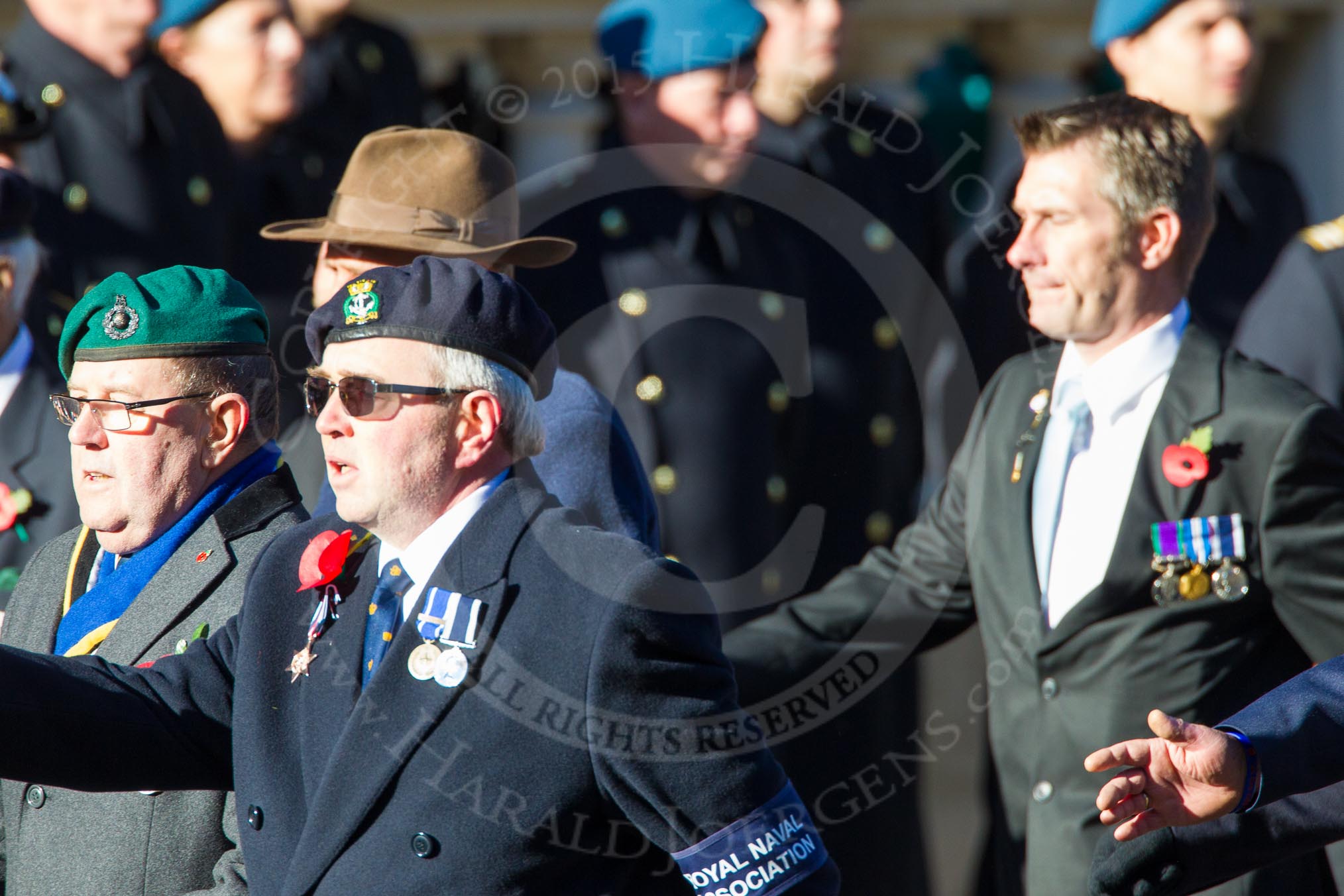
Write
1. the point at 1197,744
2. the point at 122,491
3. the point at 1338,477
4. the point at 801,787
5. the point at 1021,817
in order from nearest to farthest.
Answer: the point at 1197,744 → the point at 122,491 → the point at 1338,477 → the point at 1021,817 → the point at 801,787

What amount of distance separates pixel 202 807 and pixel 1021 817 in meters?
1.48

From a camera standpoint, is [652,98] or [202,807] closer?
[202,807]

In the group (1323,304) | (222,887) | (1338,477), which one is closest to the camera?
(222,887)

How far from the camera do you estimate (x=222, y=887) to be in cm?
245

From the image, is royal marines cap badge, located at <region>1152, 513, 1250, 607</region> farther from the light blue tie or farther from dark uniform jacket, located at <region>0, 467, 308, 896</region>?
dark uniform jacket, located at <region>0, 467, 308, 896</region>

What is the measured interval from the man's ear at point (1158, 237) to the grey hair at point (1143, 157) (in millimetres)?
11

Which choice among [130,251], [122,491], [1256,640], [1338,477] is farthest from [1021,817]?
[130,251]

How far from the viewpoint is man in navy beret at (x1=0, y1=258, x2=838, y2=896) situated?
2.20 m

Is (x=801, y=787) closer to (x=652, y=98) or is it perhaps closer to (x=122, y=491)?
(x=652, y=98)

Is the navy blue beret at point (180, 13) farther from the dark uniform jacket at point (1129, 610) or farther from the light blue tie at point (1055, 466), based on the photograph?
the light blue tie at point (1055, 466)

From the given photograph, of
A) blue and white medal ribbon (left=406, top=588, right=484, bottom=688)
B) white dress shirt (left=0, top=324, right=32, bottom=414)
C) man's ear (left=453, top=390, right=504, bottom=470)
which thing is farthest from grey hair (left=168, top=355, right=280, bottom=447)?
white dress shirt (left=0, top=324, right=32, bottom=414)

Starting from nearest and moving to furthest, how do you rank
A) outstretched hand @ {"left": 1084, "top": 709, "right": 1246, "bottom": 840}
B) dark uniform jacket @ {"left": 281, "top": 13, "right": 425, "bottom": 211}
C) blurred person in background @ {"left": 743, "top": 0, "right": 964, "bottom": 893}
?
1. outstretched hand @ {"left": 1084, "top": 709, "right": 1246, "bottom": 840}
2. blurred person in background @ {"left": 743, "top": 0, "right": 964, "bottom": 893}
3. dark uniform jacket @ {"left": 281, "top": 13, "right": 425, "bottom": 211}

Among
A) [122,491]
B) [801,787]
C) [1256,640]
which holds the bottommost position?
[801,787]

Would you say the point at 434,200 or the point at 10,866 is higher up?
the point at 434,200
